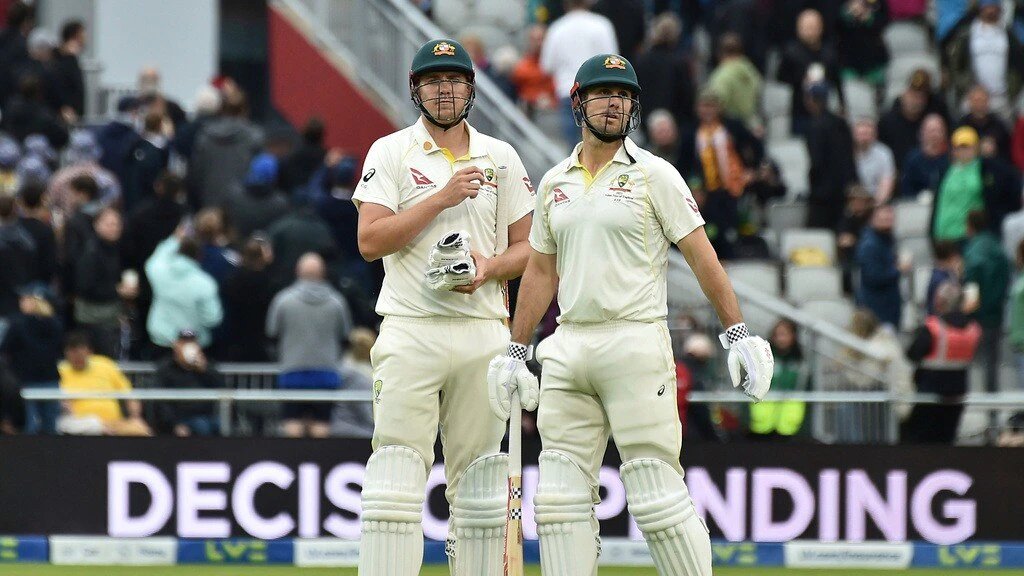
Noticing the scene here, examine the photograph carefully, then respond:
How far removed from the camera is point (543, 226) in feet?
29.1

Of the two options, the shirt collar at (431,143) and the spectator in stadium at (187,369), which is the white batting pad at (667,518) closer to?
the shirt collar at (431,143)

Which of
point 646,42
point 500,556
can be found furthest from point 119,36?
point 500,556

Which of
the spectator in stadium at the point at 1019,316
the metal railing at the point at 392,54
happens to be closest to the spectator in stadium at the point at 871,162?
the spectator in stadium at the point at 1019,316

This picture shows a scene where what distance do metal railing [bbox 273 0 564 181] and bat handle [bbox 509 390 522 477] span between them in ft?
26.0

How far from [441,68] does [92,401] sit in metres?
5.70

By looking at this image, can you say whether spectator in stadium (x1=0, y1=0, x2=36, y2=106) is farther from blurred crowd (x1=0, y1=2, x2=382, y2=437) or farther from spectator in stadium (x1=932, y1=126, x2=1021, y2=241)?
spectator in stadium (x1=932, y1=126, x2=1021, y2=241)

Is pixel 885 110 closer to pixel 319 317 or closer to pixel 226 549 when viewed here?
pixel 319 317

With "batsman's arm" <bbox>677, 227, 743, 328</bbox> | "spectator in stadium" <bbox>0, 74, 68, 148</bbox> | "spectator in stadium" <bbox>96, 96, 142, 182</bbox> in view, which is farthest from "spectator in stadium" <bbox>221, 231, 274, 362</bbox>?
"batsman's arm" <bbox>677, 227, 743, 328</bbox>

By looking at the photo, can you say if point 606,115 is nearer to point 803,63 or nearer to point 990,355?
point 990,355

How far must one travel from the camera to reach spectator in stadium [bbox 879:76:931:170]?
18.1 metres

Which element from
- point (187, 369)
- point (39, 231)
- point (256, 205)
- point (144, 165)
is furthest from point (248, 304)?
point (144, 165)

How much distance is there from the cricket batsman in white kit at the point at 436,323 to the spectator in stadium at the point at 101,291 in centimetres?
665

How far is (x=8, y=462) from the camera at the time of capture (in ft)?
43.1

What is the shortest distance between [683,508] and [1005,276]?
27.0 ft
